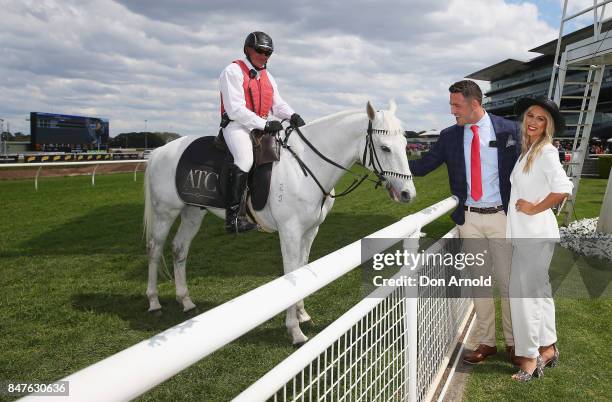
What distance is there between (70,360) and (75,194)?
12548 mm

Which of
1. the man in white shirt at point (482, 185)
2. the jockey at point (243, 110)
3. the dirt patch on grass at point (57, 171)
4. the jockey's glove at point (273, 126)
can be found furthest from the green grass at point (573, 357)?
the dirt patch on grass at point (57, 171)

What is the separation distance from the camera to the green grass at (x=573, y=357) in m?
3.06

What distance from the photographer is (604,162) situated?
21953 millimetres

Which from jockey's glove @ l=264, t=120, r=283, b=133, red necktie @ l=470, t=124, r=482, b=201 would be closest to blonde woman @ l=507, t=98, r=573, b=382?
red necktie @ l=470, t=124, r=482, b=201

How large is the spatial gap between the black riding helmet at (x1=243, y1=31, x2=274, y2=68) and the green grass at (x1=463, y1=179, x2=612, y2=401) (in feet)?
11.1

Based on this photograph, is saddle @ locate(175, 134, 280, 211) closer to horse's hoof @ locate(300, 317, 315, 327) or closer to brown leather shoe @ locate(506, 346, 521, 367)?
horse's hoof @ locate(300, 317, 315, 327)

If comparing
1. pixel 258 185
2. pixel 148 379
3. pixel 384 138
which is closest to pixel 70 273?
pixel 258 185

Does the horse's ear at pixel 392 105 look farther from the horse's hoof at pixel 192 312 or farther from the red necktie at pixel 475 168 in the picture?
the horse's hoof at pixel 192 312

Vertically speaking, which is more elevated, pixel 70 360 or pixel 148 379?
pixel 148 379

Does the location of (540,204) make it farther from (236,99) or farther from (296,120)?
(236,99)

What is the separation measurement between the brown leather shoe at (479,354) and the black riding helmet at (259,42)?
3.28 meters

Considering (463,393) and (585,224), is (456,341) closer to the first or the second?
(463,393)

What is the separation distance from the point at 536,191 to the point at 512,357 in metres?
1.42

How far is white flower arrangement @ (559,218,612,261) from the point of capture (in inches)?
259
